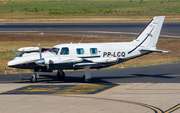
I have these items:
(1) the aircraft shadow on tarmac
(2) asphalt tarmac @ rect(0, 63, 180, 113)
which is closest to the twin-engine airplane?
(1) the aircraft shadow on tarmac

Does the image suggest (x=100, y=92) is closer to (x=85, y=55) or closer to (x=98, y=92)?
(x=98, y=92)

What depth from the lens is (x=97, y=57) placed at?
25.8m

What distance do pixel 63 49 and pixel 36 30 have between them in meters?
41.1

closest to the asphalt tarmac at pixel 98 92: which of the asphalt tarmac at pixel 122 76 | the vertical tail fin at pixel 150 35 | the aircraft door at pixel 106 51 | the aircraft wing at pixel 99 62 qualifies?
the asphalt tarmac at pixel 122 76

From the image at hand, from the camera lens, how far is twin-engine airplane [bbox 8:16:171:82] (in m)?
24.2

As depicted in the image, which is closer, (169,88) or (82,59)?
(169,88)

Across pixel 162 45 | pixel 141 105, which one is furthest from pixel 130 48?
pixel 162 45

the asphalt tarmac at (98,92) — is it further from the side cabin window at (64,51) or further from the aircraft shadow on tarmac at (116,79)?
the side cabin window at (64,51)

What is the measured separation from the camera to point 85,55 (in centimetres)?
2542

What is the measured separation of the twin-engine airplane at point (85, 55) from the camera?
24188 mm

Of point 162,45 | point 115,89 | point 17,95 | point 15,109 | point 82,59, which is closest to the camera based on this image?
point 15,109

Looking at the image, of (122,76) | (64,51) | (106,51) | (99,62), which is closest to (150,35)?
(122,76)

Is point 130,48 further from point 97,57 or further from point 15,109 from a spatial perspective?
point 15,109

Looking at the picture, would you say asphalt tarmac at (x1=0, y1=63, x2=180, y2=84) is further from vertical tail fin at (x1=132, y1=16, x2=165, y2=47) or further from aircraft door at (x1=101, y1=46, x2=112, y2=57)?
vertical tail fin at (x1=132, y1=16, x2=165, y2=47)
